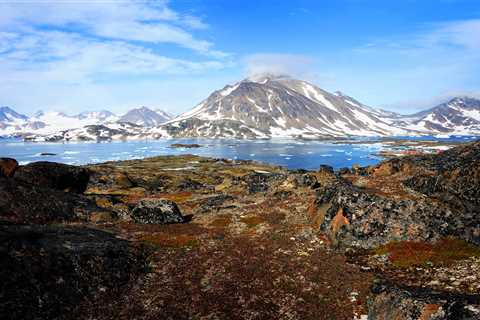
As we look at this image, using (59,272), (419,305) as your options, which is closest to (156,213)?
(59,272)

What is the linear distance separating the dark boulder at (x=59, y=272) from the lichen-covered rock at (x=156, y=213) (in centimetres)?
1483

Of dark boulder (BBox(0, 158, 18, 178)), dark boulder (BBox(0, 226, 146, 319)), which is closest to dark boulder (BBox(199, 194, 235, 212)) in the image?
dark boulder (BBox(0, 226, 146, 319))

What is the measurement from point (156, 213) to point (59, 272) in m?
21.9

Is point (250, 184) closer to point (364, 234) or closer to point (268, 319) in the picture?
point (364, 234)

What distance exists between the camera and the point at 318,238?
122 ft

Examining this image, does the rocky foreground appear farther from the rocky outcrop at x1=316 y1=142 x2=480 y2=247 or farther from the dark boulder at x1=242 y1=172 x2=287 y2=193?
the dark boulder at x1=242 y1=172 x2=287 y2=193

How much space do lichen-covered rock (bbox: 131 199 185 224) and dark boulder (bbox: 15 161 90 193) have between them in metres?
20.0

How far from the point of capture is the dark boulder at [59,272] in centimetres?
2181

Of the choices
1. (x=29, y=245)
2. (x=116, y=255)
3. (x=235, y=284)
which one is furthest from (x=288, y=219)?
(x=29, y=245)

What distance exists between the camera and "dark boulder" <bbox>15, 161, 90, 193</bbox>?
5688cm

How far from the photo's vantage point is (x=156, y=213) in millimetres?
46812

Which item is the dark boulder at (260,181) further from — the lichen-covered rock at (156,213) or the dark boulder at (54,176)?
the dark boulder at (54,176)

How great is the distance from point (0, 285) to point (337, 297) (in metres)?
22.3

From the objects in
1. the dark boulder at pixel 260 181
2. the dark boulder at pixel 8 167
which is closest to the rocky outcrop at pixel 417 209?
the dark boulder at pixel 260 181
